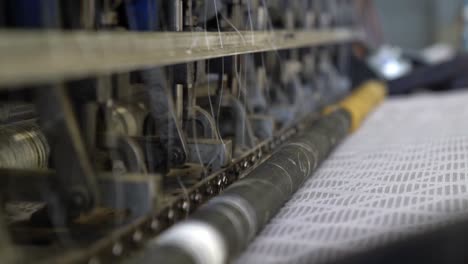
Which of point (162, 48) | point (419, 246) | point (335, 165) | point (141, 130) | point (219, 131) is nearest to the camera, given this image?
point (419, 246)

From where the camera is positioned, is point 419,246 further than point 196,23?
No

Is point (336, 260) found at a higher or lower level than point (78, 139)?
lower

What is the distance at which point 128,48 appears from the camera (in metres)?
0.76

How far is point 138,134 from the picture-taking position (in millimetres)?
1084

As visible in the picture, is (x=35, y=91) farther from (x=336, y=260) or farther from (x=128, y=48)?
(x=336, y=260)

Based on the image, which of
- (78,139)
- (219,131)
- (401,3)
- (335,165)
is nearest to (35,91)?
(78,139)

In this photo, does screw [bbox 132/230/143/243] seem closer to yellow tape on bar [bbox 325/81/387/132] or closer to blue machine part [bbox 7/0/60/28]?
blue machine part [bbox 7/0/60/28]

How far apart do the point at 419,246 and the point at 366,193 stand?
0.45 metres

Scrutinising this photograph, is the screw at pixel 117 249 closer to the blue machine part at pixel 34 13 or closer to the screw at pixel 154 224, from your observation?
the screw at pixel 154 224

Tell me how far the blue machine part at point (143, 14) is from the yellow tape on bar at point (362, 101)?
1.05m

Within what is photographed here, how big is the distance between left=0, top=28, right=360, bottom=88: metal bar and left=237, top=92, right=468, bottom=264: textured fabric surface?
1.05 feet

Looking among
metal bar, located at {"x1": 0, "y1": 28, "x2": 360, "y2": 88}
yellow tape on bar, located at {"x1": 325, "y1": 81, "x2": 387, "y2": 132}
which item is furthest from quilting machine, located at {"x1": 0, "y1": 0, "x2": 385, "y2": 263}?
yellow tape on bar, located at {"x1": 325, "y1": 81, "x2": 387, "y2": 132}

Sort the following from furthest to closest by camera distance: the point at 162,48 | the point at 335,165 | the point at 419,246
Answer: the point at 335,165 < the point at 162,48 < the point at 419,246

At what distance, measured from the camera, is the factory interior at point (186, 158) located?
719mm
